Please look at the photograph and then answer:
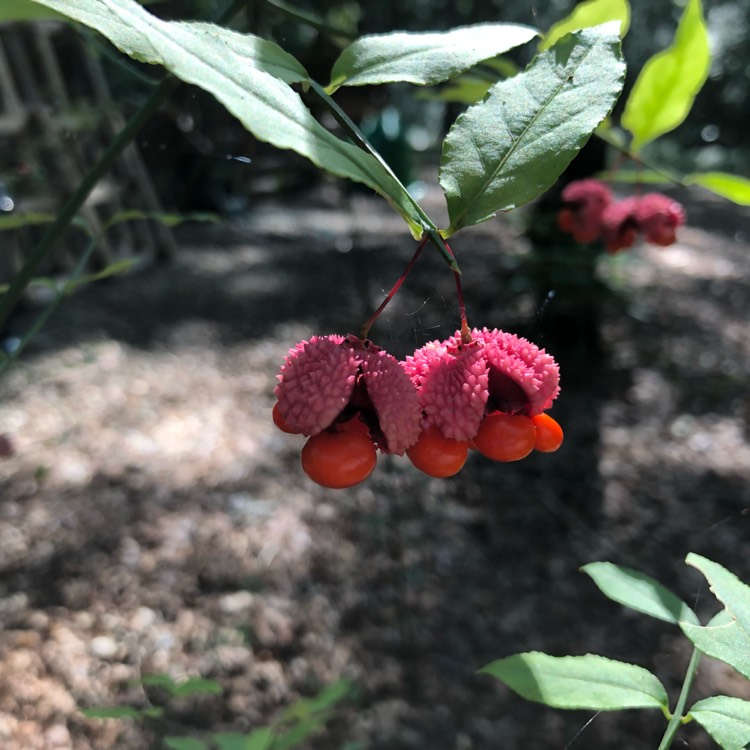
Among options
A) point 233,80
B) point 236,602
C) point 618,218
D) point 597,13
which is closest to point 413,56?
point 233,80

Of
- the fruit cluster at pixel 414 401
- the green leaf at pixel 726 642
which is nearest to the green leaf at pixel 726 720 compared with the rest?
the green leaf at pixel 726 642

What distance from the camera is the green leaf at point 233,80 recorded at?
42cm

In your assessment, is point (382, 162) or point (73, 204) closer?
point (382, 162)

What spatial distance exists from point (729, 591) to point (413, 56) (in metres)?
0.54

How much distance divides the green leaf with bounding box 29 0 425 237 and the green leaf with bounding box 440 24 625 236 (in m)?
0.07

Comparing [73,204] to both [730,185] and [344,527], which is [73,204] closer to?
[730,185]

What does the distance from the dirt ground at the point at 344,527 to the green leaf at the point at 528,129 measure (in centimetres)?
29

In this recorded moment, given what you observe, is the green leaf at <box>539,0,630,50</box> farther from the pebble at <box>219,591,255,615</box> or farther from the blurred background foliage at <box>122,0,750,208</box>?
the blurred background foliage at <box>122,0,750,208</box>

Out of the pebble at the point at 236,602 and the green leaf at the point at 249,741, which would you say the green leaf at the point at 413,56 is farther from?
the pebble at the point at 236,602

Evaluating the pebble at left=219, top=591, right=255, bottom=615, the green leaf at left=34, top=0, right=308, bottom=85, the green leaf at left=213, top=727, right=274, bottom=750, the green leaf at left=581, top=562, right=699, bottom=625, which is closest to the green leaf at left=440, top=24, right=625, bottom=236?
the green leaf at left=34, top=0, right=308, bottom=85

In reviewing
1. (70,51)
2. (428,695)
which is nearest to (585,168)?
(428,695)

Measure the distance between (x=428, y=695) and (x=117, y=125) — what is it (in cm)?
366

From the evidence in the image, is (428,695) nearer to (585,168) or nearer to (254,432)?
(254,432)

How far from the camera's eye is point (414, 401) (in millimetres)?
586
